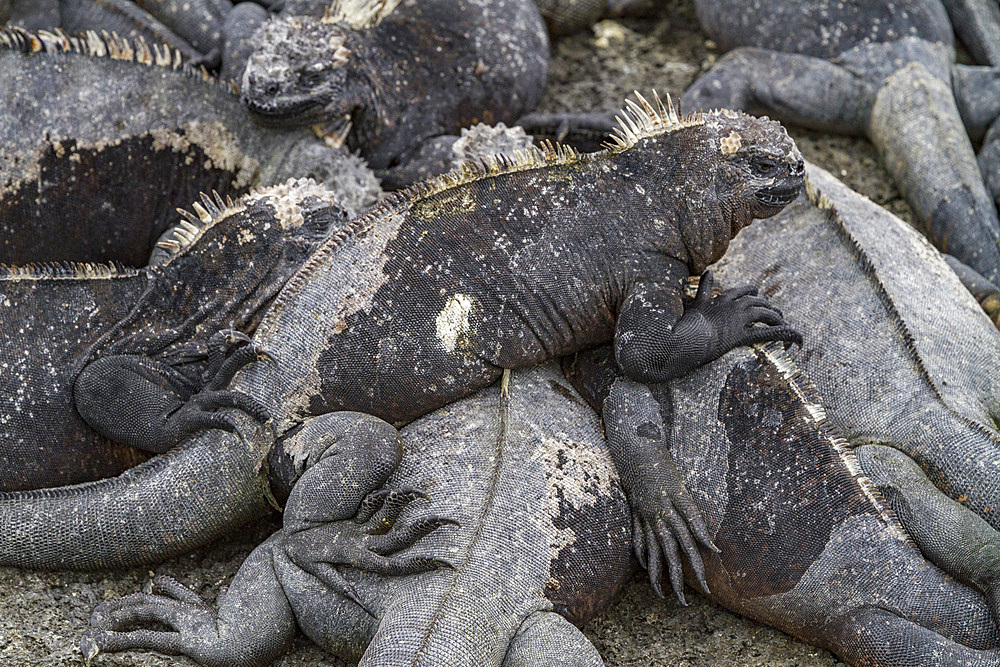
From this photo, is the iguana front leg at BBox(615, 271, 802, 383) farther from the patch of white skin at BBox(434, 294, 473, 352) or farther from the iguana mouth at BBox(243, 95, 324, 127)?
the iguana mouth at BBox(243, 95, 324, 127)

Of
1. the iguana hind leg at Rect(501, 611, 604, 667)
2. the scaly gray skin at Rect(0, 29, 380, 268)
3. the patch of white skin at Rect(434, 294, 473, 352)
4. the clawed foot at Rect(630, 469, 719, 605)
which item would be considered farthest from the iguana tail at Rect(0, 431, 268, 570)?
the scaly gray skin at Rect(0, 29, 380, 268)

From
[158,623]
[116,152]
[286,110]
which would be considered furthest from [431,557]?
[116,152]

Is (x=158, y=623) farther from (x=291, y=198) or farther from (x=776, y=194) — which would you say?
(x=776, y=194)

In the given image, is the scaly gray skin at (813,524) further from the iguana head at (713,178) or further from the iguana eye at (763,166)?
the iguana eye at (763,166)

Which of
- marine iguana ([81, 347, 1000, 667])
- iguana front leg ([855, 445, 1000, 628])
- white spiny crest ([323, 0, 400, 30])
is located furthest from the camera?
white spiny crest ([323, 0, 400, 30])

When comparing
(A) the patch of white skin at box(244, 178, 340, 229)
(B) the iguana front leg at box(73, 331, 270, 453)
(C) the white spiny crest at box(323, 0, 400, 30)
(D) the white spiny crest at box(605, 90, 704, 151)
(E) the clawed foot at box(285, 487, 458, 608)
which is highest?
(C) the white spiny crest at box(323, 0, 400, 30)

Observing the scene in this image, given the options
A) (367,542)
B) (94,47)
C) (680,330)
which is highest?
(94,47)

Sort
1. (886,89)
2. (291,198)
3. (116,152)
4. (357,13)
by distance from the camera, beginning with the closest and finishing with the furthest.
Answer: (291,198)
(116,152)
(357,13)
(886,89)
